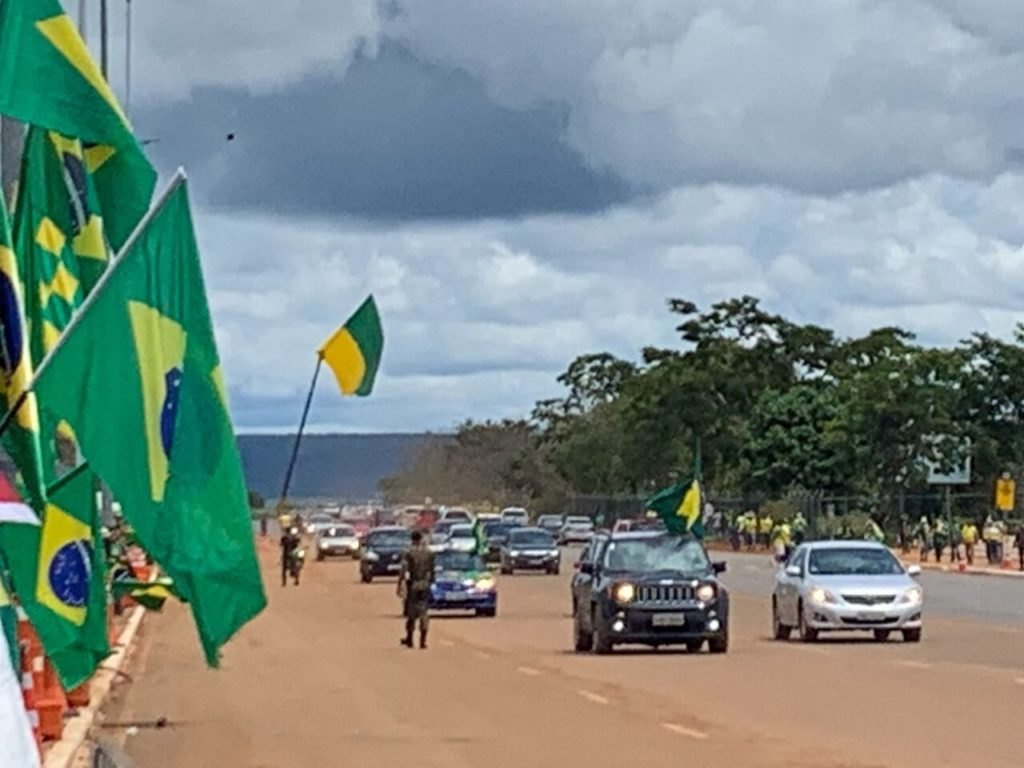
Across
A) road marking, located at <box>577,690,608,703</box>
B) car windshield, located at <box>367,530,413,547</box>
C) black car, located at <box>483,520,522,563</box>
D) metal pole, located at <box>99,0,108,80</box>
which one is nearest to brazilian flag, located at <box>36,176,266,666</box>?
road marking, located at <box>577,690,608,703</box>

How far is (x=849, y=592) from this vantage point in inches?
1361

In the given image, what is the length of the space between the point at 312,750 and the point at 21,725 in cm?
1476

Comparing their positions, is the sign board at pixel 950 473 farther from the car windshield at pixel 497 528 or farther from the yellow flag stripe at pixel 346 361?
the yellow flag stripe at pixel 346 361

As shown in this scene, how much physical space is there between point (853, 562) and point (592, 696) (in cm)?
1122

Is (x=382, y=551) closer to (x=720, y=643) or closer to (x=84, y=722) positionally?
(x=720, y=643)

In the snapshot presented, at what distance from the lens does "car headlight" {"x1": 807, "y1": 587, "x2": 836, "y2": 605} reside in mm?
34750

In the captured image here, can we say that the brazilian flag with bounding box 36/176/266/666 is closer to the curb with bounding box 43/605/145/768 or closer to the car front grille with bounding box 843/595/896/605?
the curb with bounding box 43/605/145/768

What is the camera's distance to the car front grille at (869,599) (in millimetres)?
34562

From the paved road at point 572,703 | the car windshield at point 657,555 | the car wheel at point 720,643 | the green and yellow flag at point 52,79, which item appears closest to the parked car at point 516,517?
the paved road at point 572,703

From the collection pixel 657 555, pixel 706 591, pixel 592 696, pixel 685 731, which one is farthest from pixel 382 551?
pixel 685 731

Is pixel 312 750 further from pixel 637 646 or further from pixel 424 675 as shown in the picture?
pixel 637 646

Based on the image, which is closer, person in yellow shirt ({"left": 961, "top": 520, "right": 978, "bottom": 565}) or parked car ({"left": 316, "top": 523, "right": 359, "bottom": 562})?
person in yellow shirt ({"left": 961, "top": 520, "right": 978, "bottom": 565})

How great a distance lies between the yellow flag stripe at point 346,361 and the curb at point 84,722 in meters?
2.48

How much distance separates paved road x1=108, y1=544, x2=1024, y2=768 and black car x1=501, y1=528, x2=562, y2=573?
3342 cm
